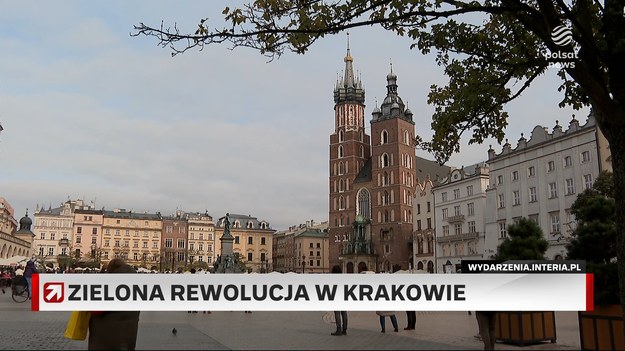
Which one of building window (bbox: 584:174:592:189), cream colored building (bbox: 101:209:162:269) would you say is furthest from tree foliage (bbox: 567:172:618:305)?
cream colored building (bbox: 101:209:162:269)

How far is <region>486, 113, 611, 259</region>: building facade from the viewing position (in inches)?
1804

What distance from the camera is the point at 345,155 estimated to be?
369 ft

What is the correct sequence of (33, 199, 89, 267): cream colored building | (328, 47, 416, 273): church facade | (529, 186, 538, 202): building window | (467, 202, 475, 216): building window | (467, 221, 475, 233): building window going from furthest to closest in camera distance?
(33, 199, 89, 267): cream colored building → (328, 47, 416, 273): church facade → (467, 202, 475, 216): building window → (467, 221, 475, 233): building window → (529, 186, 538, 202): building window

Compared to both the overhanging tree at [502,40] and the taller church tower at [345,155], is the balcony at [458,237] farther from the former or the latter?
the overhanging tree at [502,40]

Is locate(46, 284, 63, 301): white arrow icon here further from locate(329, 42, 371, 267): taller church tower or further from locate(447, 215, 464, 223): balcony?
locate(329, 42, 371, 267): taller church tower

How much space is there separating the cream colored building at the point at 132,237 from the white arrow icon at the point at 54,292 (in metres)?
115

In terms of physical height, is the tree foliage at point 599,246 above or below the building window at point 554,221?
below

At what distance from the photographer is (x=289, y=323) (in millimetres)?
15523

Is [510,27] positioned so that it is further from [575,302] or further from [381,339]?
[381,339]

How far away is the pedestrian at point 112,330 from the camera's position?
21.3 ft

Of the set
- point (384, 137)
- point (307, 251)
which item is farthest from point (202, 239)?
point (384, 137)

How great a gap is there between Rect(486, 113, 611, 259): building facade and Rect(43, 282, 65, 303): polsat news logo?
41.9m

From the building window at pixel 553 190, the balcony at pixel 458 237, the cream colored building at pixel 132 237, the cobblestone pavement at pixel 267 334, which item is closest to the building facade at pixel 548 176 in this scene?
the building window at pixel 553 190

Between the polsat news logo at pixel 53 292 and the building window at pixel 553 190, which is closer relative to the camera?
the polsat news logo at pixel 53 292
